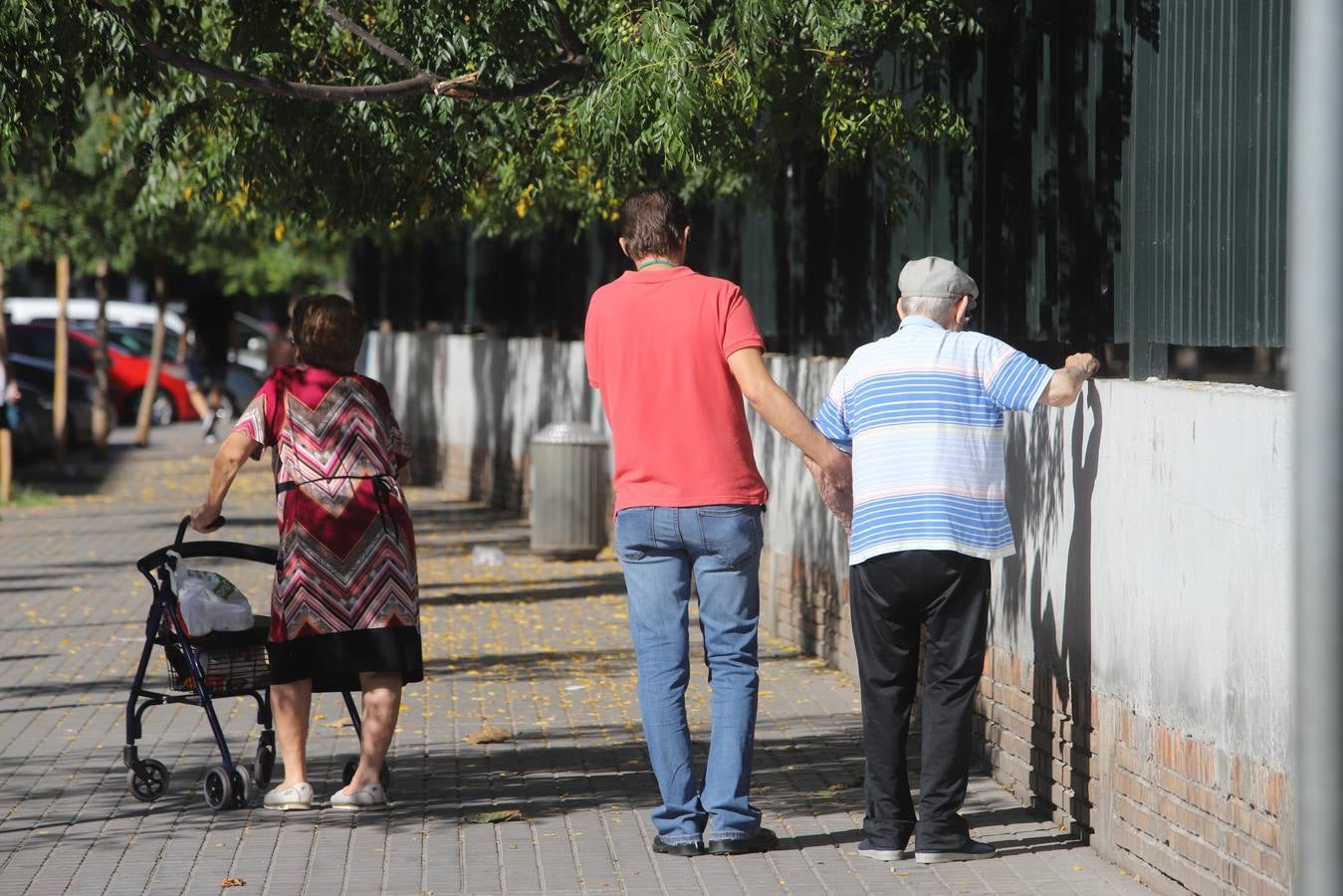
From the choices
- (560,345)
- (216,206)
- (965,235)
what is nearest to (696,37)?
(965,235)

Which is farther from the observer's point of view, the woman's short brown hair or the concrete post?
the woman's short brown hair

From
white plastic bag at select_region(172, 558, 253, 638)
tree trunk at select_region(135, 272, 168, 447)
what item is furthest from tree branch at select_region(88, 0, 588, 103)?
tree trunk at select_region(135, 272, 168, 447)

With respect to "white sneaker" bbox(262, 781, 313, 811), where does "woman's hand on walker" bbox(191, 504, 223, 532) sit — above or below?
above

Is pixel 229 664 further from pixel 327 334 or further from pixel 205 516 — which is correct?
pixel 327 334

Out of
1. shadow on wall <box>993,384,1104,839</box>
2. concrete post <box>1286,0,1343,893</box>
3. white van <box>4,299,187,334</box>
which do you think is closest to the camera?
concrete post <box>1286,0,1343,893</box>

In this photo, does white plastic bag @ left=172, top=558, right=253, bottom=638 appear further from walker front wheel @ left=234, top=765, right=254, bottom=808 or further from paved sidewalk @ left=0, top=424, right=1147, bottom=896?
paved sidewalk @ left=0, top=424, right=1147, bottom=896

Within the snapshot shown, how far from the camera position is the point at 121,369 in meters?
33.0

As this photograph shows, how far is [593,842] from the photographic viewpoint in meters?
6.18

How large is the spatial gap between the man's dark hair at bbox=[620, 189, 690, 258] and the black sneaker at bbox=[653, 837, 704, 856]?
1.77 metres

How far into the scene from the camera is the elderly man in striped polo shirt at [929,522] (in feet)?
18.6

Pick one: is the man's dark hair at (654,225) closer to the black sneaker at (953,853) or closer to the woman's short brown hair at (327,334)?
the woman's short brown hair at (327,334)

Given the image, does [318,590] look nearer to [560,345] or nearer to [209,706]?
[209,706]

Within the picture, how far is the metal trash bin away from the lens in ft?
48.1

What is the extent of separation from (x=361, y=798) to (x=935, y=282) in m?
2.57
